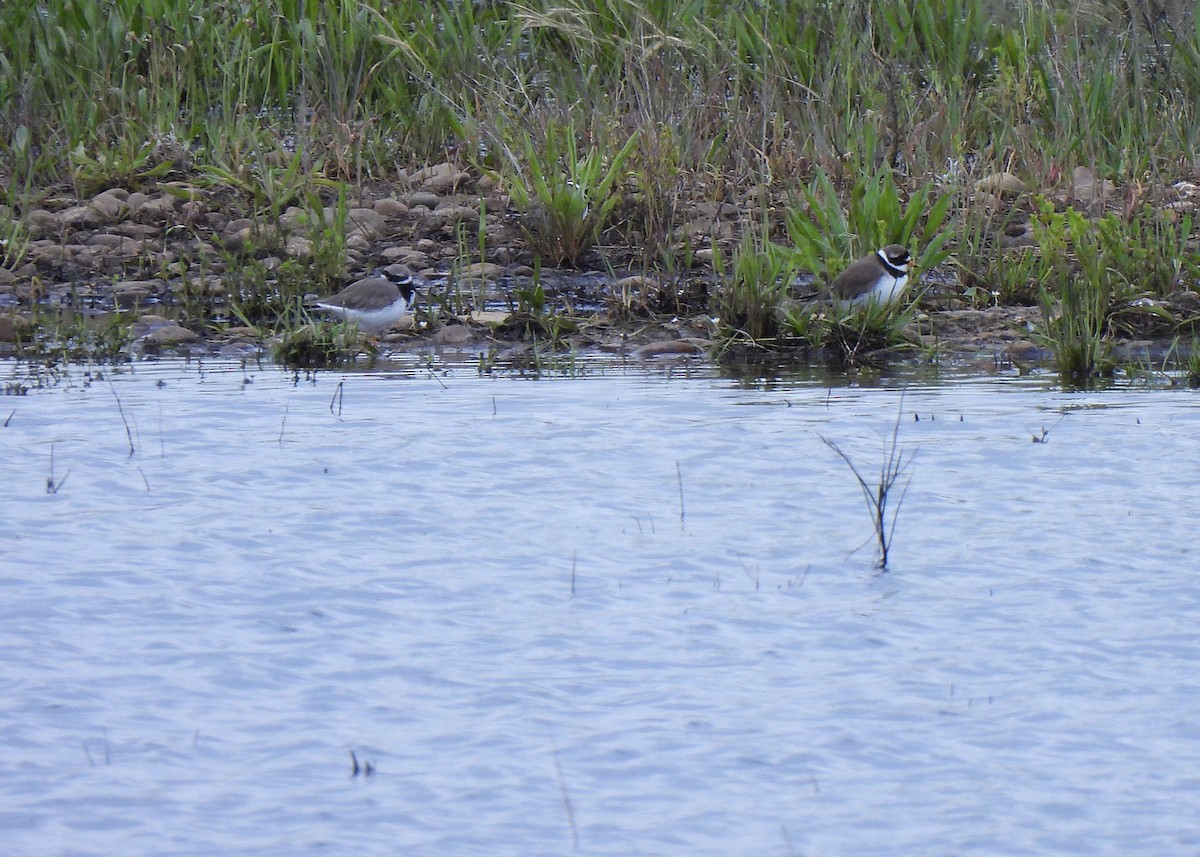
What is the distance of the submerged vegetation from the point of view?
9258 mm

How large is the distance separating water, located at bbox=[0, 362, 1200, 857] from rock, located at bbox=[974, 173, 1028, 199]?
4.25 metres

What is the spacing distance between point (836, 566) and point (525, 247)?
6235 mm

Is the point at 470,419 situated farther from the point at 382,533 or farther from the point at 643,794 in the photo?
the point at 643,794

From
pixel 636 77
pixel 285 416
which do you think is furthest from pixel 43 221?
pixel 285 416

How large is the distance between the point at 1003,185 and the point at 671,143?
2.26 m

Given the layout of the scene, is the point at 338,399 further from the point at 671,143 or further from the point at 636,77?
the point at 636,77

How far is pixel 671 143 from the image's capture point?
10.8 metres

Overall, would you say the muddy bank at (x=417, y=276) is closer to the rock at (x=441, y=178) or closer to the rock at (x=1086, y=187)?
the rock at (x=441, y=178)

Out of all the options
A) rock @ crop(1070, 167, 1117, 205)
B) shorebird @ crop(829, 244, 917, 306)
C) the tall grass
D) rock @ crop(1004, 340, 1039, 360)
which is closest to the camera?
shorebird @ crop(829, 244, 917, 306)

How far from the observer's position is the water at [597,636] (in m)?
3.33

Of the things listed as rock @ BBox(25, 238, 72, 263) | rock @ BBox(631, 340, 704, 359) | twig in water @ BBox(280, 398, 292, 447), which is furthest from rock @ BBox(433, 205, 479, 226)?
twig in water @ BBox(280, 398, 292, 447)

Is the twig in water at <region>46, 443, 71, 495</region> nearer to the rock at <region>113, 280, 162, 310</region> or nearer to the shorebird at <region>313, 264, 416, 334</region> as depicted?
the shorebird at <region>313, 264, 416, 334</region>

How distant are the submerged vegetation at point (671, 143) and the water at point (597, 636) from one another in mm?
2435

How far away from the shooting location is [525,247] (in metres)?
10.8
